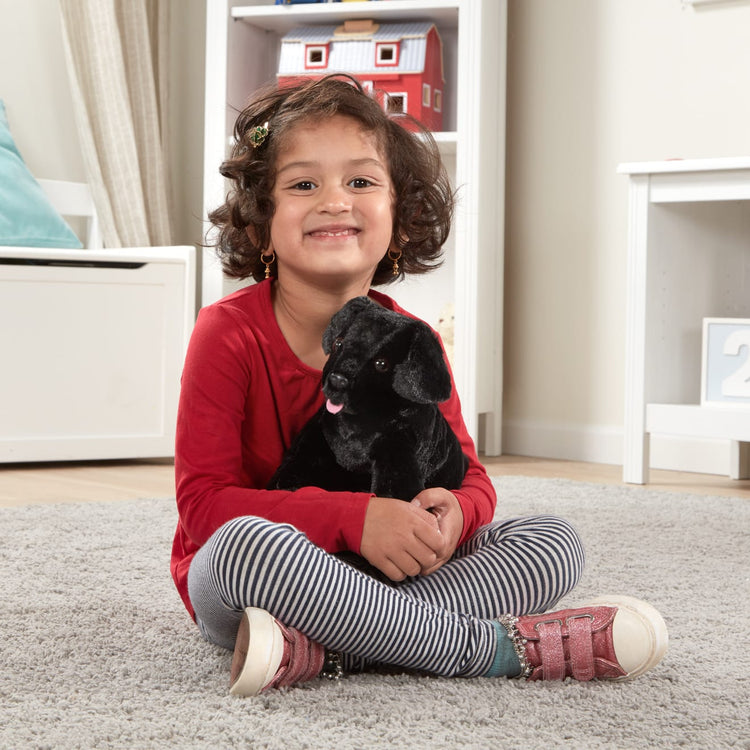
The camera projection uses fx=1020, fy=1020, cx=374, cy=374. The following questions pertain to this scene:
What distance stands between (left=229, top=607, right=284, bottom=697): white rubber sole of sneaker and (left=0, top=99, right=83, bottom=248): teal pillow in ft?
5.42

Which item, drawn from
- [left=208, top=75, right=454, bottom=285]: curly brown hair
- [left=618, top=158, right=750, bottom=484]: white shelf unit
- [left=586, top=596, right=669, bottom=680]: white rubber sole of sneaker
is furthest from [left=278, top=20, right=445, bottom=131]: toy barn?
[left=586, top=596, right=669, bottom=680]: white rubber sole of sneaker

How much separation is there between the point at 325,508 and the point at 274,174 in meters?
0.33

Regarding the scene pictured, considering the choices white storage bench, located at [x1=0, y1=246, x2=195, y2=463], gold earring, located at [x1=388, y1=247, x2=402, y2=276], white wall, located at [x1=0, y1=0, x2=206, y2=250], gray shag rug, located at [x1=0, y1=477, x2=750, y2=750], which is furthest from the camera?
white wall, located at [x1=0, y1=0, x2=206, y2=250]

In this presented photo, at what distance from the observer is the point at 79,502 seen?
1.62m

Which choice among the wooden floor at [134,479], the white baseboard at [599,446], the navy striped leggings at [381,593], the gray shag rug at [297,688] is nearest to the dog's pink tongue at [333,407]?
the navy striped leggings at [381,593]

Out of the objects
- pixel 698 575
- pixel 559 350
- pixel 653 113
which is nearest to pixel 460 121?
pixel 653 113

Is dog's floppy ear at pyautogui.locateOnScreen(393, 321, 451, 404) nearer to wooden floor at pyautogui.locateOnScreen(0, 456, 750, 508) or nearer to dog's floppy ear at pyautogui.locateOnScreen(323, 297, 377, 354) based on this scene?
dog's floppy ear at pyautogui.locateOnScreen(323, 297, 377, 354)

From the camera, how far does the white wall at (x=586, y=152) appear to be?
2.11m

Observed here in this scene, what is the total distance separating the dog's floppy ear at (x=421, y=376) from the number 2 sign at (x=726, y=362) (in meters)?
1.21

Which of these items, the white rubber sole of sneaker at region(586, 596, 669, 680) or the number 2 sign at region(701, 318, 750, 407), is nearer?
the white rubber sole of sneaker at region(586, 596, 669, 680)

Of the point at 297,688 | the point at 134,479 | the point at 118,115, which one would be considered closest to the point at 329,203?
the point at 297,688

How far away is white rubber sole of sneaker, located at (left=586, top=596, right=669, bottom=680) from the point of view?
766mm

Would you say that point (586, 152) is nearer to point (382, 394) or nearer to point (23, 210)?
point (23, 210)

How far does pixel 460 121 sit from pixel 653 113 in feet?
1.35
